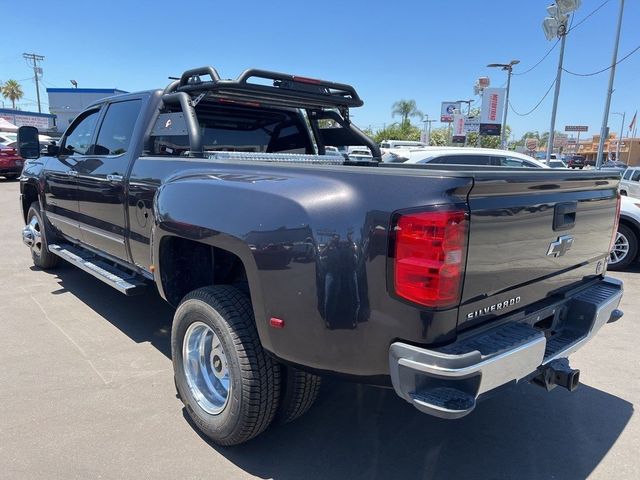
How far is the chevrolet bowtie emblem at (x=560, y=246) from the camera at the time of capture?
2.40 meters

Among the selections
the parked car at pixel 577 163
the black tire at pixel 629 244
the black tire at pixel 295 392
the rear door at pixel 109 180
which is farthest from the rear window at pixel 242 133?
the parked car at pixel 577 163

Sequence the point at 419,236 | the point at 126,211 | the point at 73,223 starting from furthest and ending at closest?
the point at 73,223
the point at 126,211
the point at 419,236

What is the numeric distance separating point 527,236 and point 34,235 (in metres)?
5.81

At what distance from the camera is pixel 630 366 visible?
3.86 metres

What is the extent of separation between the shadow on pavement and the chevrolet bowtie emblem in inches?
30.2

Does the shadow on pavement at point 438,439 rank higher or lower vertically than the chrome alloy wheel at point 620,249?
lower

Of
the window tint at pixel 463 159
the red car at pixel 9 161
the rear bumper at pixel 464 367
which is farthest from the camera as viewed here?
the red car at pixel 9 161

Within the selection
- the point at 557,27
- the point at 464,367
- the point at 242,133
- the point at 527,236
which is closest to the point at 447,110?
the point at 557,27

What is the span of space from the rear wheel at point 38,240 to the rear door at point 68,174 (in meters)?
0.49

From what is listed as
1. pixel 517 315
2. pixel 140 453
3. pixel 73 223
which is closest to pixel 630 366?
pixel 517 315

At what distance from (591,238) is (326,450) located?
1.93 meters

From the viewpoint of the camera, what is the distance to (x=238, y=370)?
2.42 metres

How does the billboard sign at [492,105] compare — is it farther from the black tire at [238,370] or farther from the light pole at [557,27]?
the black tire at [238,370]

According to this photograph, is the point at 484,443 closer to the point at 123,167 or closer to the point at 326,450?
the point at 326,450
